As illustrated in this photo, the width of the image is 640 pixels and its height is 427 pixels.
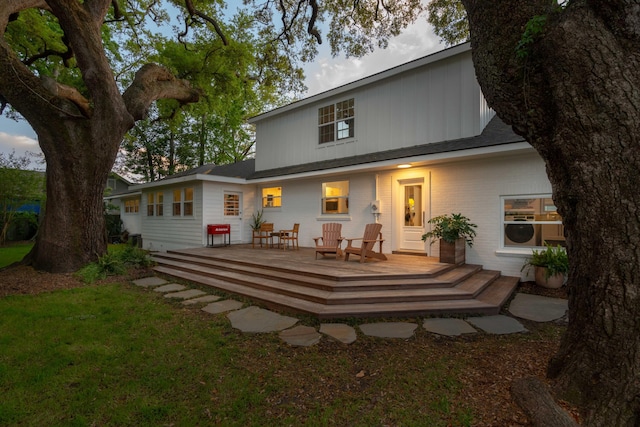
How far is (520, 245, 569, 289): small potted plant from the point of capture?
5652 mm

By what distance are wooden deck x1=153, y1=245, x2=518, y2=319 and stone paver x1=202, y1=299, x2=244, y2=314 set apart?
0.30 meters

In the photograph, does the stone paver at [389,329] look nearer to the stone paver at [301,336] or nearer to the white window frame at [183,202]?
the stone paver at [301,336]

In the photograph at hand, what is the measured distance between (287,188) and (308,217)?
5.05ft

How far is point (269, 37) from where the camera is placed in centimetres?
924

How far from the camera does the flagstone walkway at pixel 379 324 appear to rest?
3736 millimetres

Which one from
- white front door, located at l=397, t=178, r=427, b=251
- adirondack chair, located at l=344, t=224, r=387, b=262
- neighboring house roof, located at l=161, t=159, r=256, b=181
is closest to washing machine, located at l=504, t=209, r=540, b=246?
white front door, located at l=397, t=178, r=427, b=251

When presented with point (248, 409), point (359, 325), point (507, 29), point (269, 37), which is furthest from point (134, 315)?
point (269, 37)

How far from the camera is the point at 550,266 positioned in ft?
18.7

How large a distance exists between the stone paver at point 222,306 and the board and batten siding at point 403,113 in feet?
20.0

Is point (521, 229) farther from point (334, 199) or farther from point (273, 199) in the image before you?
point (273, 199)

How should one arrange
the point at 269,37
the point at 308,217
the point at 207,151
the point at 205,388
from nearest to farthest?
the point at 205,388
the point at 269,37
the point at 308,217
the point at 207,151

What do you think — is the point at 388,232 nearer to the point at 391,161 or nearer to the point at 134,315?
the point at 391,161

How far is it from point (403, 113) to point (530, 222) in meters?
4.33

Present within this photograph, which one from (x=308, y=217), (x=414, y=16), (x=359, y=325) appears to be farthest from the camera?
(x=308, y=217)
